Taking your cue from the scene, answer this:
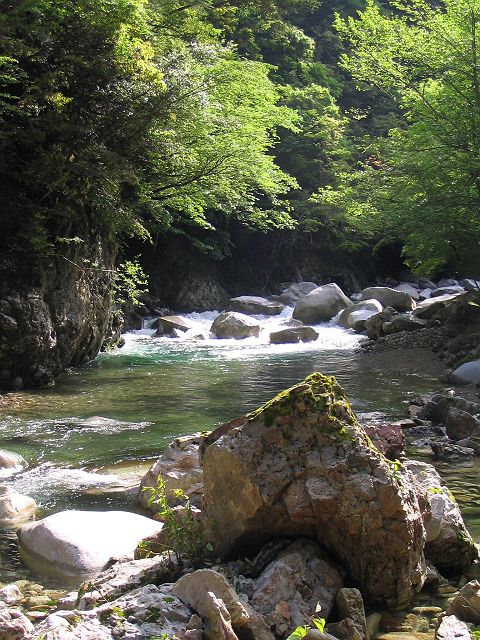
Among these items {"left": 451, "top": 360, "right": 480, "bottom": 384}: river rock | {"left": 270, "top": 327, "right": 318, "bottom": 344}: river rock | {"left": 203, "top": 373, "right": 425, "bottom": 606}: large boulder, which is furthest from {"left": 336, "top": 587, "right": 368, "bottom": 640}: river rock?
{"left": 270, "top": 327, "right": 318, "bottom": 344}: river rock

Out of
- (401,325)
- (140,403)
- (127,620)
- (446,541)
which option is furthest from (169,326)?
(127,620)

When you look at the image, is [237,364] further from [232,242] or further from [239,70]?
[232,242]

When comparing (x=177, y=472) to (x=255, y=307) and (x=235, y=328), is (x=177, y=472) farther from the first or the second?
(x=255, y=307)

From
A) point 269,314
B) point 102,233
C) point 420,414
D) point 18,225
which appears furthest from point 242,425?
point 269,314

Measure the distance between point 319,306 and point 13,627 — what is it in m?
21.2

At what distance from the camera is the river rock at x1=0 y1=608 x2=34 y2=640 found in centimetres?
306

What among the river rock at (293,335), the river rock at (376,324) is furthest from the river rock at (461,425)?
A: the river rock at (293,335)

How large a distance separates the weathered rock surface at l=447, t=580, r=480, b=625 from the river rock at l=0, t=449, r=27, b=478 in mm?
4969

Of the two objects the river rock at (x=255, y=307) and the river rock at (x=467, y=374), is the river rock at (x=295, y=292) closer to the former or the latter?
the river rock at (x=255, y=307)

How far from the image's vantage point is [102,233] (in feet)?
50.1

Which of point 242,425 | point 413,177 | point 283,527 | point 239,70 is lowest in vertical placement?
point 283,527

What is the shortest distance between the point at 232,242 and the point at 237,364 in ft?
49.3

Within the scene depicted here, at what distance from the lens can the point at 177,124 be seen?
15.5 m

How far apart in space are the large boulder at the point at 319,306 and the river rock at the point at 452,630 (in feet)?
66.6
